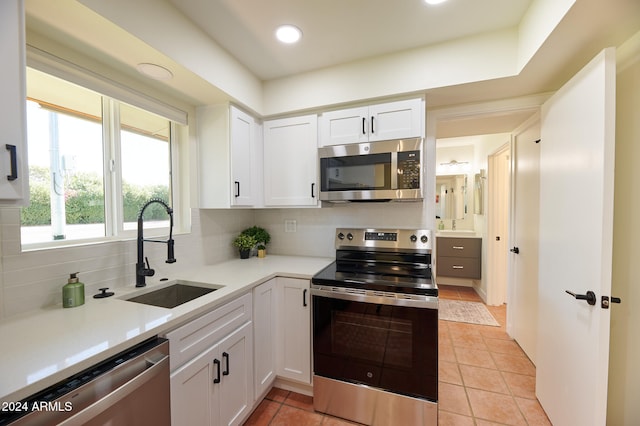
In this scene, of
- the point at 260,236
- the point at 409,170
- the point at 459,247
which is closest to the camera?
the point at 409,170

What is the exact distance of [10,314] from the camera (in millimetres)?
1107

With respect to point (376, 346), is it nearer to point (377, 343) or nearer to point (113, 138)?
point (377, 343)

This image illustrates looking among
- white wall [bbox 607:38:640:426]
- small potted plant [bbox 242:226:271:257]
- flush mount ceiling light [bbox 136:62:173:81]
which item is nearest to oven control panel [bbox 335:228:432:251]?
small potted plant [bbox 242:226:271:257]

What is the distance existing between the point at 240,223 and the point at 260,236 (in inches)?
10.6

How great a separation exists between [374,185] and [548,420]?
1865 millimetres

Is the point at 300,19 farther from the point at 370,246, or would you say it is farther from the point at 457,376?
the point at 457,376

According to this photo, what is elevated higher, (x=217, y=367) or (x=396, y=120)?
(x=396, y=120)

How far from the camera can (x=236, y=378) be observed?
4.80 feet

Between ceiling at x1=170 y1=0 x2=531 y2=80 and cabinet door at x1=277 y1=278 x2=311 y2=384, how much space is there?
1.64 metres

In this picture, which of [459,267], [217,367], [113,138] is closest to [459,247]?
[459,267]

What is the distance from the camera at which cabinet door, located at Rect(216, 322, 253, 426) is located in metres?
1.36

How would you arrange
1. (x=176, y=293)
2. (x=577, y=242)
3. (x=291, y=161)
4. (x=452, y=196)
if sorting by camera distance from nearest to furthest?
(x=577, y=242) → (x=176, y=293) → (x=291, y=161) → (x=452, y=196)

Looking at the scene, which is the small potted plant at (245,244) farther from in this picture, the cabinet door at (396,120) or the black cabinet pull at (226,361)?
the cabinet door at (396,120)

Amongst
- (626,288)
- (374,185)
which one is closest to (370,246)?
(374,185)
